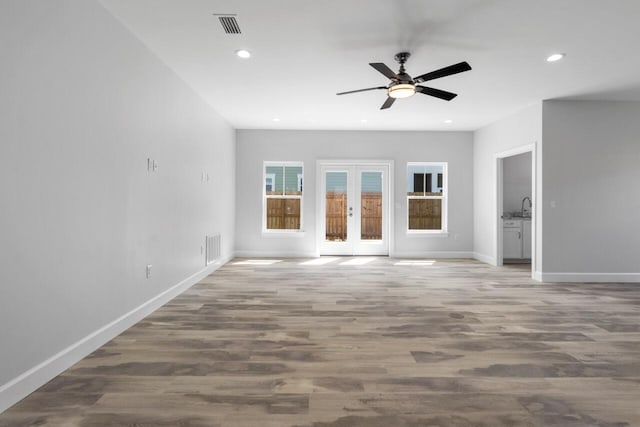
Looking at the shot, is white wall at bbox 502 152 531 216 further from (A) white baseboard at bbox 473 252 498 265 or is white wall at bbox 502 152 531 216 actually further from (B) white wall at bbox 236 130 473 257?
(A) white baseboard at bbox 473 252 498 265

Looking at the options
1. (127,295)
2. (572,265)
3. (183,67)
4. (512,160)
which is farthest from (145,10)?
(512,160)

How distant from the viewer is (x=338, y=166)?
7.79 m

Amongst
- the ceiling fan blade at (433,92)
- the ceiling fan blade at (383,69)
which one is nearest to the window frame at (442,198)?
the ceiling fan blade at (433,92)

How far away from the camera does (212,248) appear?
5.81m

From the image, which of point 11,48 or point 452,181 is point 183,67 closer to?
point 11,48

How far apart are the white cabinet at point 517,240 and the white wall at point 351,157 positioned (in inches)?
33.0

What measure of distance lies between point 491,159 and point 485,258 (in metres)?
2.04

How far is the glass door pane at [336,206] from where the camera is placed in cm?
783

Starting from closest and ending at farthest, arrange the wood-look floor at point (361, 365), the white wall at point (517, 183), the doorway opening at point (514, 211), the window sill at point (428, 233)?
the wood-look floor at point (361, 365)
the doorway opening at point (514, 211)
the white wall at point (517, 183)
the window sill at point (428, 233)

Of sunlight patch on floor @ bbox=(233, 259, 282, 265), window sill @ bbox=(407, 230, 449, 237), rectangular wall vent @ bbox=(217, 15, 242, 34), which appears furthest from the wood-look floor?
window sill @ bbox=(407, 230, 449, 237)

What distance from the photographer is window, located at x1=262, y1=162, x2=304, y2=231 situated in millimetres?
7762

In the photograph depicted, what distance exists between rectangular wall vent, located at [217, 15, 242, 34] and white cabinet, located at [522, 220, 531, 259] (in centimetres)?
648

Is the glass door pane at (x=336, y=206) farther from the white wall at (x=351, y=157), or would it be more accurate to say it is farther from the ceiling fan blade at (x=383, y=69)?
the ceiling fan blade at (x=383, y=69)

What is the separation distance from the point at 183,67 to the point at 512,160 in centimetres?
669
